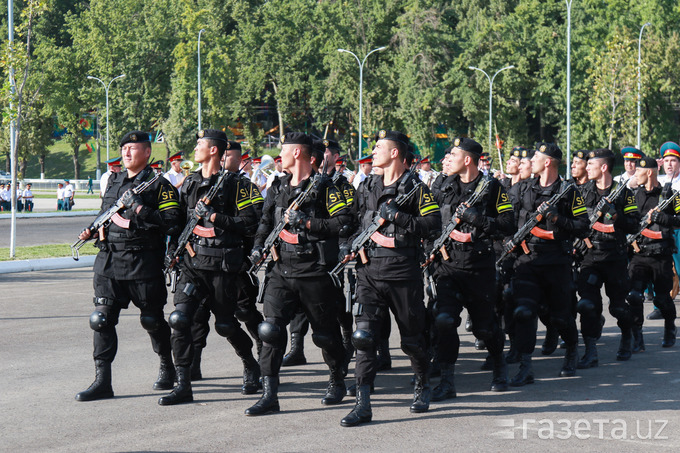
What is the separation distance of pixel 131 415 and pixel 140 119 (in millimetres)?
65162

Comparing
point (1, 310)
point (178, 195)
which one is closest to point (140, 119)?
point (1, 310)

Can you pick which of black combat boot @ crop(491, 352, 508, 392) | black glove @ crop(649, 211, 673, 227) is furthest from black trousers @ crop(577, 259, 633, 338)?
black combat boot @ crop(491, 352, 508, 392)

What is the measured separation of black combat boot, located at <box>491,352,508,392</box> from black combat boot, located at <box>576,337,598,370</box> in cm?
121

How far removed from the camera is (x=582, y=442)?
19.4ft

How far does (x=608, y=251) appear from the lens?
8.84 m

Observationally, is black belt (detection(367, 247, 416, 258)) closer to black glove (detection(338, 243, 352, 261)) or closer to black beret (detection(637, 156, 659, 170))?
black glove (detection(338, 243, 352, 261))

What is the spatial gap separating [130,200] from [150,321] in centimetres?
98

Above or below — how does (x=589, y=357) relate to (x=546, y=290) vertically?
below

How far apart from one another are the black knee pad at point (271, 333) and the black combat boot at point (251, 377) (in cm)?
85

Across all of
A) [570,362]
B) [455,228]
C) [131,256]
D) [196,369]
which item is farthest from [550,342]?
[131,256]

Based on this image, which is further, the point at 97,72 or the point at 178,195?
the point at 97,72

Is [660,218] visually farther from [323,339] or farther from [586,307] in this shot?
[323,339]

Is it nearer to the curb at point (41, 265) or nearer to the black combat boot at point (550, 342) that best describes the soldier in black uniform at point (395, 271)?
the black combat boot at point (550, 342)

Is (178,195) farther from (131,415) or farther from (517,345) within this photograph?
(517,345)
